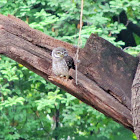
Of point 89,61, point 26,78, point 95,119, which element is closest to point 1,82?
point 26,78

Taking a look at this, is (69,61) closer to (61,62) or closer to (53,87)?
(61,62)

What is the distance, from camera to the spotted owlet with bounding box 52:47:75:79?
4.09 m

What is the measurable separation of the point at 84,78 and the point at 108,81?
29 cm

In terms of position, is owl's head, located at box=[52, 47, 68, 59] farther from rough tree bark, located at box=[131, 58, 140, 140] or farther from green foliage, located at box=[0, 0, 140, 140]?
green foliage, located at box=[0, 0, 140, 140]

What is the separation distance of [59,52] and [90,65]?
0.38m

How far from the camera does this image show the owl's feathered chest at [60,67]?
13.4 feet

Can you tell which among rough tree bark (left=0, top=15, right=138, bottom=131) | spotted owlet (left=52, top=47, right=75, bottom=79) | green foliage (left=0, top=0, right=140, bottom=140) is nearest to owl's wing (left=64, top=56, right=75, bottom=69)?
spotted owlet (left=52, top=47, right=75, bottom=79)

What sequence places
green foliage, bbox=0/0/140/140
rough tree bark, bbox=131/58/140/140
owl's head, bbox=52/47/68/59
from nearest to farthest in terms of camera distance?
1. rough tree bark, bbox=131/58/140/140
2. owl's head, bbox=52/47/68/59
3. green foliage, bbox=0/0/140/140

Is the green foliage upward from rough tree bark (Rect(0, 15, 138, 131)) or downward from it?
downward

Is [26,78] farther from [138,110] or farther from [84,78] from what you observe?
[138,110]

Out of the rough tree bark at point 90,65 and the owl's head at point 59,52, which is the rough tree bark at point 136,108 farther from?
the owl's head at point 59,52

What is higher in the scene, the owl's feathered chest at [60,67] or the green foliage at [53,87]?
the owl's feathered chest at [60,67]

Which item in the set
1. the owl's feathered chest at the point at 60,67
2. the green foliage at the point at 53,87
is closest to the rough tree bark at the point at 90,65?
the owl's feathered chest at the point at 60,67

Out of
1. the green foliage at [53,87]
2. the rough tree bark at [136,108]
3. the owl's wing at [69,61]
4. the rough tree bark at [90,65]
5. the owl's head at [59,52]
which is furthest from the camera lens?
the green foliage at [53,87]
